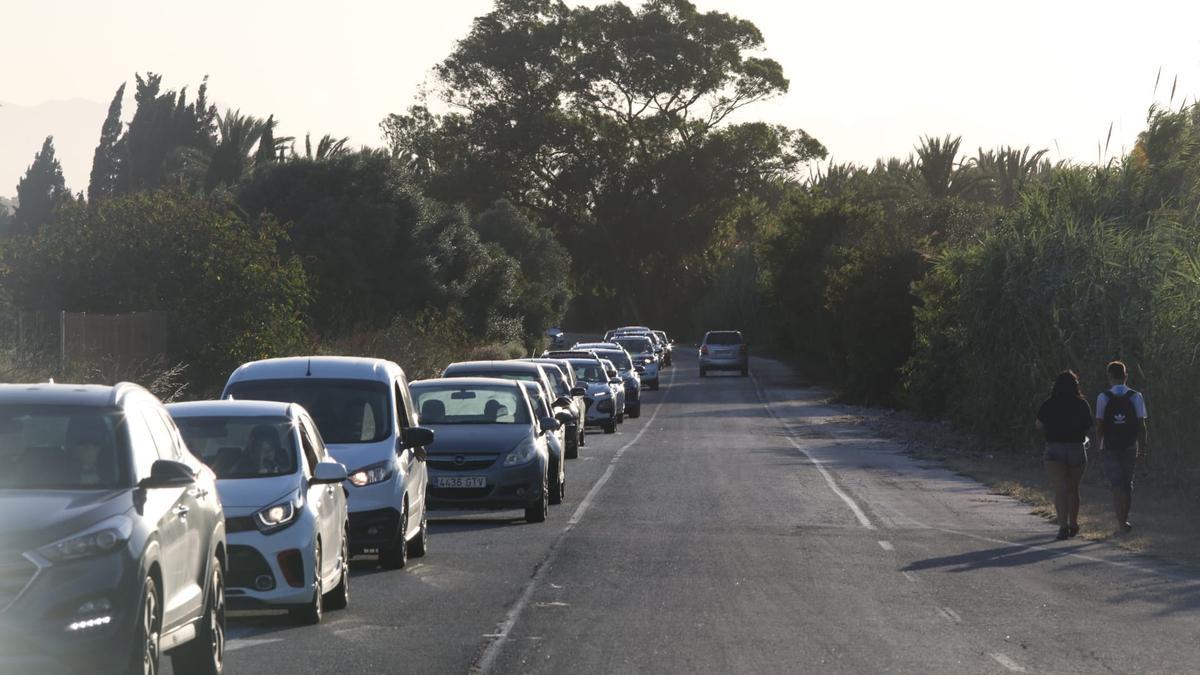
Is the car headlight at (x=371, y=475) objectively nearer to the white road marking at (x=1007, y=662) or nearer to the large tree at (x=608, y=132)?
the white road marking at (x=1007, y=662)

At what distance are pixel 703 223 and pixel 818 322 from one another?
30.2 metres

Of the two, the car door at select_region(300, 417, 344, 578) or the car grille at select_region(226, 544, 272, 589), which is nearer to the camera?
the car grille at select_region(226, 544, 272, 589)

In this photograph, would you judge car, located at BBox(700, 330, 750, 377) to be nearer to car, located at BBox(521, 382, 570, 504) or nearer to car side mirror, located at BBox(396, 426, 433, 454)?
car, located at BBox(521, 382, 570, 504)

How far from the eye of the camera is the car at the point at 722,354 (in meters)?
76.2

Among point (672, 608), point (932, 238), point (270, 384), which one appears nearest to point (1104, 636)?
point (672, 608)

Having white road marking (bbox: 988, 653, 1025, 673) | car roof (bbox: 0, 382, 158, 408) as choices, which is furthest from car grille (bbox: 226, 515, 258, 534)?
white road marking (bbox: 988, 653, 1025, 673)

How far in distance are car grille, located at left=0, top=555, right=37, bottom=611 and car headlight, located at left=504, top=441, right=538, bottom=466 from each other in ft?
43.0

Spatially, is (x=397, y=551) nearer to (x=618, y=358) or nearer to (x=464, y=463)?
(x=464, y=463)

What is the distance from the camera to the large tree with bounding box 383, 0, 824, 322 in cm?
9650

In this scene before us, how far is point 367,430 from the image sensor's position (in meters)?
16.9

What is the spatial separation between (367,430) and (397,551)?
1.16 m

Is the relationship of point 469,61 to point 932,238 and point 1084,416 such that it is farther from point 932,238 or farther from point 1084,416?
point 1084,416

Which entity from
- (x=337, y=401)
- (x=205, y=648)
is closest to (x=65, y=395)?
(x=205, y=648)

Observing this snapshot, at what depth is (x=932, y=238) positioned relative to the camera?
60156mm
